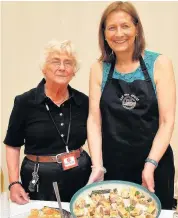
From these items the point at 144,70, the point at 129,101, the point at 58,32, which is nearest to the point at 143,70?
the point at 144,70

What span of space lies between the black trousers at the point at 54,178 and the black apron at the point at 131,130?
0.16 m

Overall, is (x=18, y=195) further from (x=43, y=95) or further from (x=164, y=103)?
(x=164, y=103)

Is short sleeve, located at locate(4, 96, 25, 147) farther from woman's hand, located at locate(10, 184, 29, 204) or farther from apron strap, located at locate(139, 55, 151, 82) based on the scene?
apron strap, located at locate(139, 55, 151, 82)

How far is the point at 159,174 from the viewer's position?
1722mm

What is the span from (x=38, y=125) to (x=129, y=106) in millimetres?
521

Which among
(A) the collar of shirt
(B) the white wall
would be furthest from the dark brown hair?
(B) the white wall

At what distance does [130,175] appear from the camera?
1.77 m

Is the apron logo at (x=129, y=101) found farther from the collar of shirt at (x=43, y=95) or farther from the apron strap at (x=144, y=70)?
the collar of shirt at (x=43, y=95)

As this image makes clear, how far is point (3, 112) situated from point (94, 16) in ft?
4.29

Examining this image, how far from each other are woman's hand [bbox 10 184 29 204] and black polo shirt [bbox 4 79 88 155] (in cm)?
22

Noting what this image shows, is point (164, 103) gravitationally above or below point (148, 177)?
above

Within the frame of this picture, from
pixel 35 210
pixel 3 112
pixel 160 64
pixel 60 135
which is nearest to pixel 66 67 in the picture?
pixel 60 135

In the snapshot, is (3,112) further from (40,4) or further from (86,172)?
(86,172)

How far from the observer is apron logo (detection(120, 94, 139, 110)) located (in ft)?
5.32
